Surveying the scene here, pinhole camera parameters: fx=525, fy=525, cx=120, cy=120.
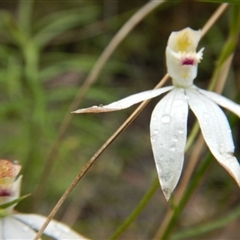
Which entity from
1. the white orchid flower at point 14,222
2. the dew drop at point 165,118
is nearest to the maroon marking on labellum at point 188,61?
the dew drop at point 165,118

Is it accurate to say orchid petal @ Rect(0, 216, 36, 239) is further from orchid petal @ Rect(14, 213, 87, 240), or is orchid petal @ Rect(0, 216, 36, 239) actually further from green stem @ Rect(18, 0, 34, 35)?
green stem @ Rect(18, 0, 34, 35)

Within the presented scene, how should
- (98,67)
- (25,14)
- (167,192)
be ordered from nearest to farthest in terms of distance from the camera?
(167,192), (98,67), (25,14)

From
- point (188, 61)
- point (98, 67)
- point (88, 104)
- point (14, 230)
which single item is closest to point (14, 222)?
point (14, 230)

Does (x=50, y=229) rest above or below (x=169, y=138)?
below

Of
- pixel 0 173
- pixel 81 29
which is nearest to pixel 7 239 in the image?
pixel 0 173

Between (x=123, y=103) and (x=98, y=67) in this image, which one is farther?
(x=98, y=67)

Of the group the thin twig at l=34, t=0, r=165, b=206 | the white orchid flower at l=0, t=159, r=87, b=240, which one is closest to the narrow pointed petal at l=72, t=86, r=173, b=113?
the white orchid flower at l=0, t=159, r=87, b=240

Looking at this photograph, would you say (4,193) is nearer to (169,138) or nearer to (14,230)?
(14,230)
